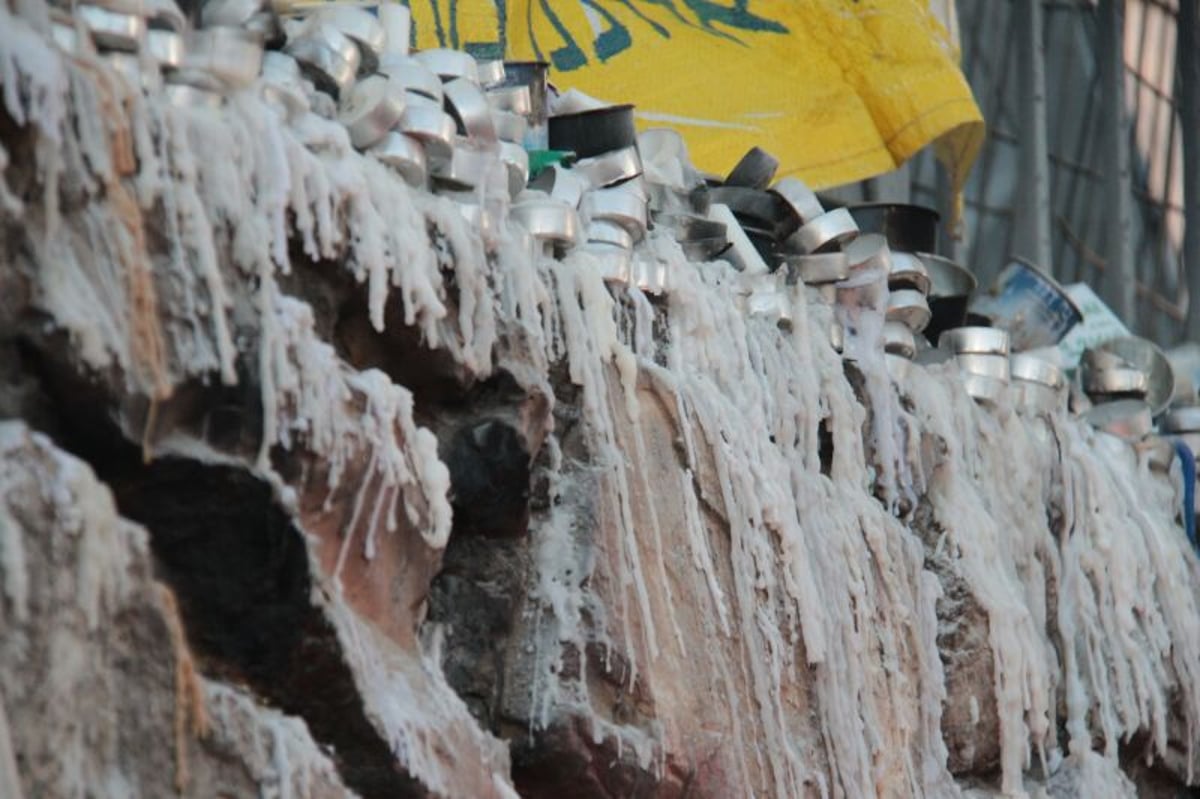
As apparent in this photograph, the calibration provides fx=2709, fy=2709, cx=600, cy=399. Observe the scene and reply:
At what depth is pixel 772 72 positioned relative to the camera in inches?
393

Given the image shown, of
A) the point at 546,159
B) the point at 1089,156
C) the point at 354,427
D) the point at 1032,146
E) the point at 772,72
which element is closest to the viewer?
the point at 354,427

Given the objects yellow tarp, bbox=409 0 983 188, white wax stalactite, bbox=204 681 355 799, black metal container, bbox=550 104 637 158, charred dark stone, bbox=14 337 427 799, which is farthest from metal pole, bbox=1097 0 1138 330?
white wax stalactite, bbox=204 681 355 799

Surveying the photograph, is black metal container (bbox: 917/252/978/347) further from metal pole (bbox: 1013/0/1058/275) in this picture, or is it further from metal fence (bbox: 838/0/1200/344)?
metal pole (bbox: 1013/0/1058/275)

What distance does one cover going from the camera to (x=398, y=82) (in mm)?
6531

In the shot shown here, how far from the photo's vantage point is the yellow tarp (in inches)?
385

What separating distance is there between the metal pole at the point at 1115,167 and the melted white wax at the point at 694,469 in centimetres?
489

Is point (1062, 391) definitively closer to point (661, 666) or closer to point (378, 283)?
point (661, 666)

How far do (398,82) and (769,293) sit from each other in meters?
1.64

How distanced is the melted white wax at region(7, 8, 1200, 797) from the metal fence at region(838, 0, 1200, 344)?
138 inches

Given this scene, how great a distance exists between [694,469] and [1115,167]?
862cm

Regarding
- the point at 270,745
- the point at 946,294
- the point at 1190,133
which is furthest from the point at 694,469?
the point at 1190,133

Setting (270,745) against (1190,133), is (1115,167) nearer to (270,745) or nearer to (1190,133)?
(1190,133)

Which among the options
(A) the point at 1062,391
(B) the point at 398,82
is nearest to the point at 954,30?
(A) the point at 1062,391

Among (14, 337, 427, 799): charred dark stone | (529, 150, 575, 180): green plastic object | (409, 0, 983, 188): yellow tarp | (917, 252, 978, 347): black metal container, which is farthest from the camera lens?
(409, 0, 983, 188): yellow tarp
